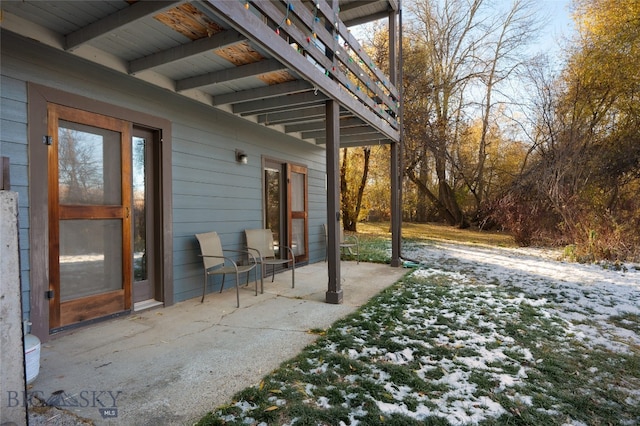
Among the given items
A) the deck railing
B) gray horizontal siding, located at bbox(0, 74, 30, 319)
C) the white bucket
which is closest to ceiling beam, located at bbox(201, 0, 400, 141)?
the deck railing

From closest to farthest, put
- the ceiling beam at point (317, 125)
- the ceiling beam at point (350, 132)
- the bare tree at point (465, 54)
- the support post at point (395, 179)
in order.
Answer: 1. the ceiling beam at point (317, 125)
2. the ceiling beam at point (350, 132)
3. the support post at point (395, 179)
4. the bare tree at point (465, 54)

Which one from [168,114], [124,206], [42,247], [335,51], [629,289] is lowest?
[629,289]

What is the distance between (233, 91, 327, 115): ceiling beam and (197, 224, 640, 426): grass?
7.79 feet

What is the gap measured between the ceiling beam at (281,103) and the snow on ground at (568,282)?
3395 millimetres

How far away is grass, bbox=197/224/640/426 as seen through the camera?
1725mm

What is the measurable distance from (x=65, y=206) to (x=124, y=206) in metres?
0.50

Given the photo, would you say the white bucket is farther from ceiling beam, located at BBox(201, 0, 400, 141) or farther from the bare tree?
the bare tree

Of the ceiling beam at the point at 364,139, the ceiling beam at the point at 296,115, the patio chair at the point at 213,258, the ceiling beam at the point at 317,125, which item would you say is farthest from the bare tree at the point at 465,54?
the patio chair at the point at 213,258

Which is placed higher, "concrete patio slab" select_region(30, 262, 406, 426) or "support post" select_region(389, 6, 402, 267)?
"support post" select_region(389, 6, 402, 267)

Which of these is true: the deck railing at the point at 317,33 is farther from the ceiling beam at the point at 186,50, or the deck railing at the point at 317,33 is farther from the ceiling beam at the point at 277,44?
the ceiling beam at the point at 186,50

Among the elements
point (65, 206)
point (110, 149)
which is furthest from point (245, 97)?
point (65, 206)

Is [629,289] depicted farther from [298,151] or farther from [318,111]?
[298,151]

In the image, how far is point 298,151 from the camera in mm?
6172

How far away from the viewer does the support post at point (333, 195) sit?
374cm
